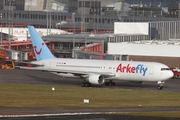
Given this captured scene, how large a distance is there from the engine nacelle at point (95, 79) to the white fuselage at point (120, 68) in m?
1.23

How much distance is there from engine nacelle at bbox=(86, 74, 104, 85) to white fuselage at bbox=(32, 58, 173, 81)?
4.05 ft

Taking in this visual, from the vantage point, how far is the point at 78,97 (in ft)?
246

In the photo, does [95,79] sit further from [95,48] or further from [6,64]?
[95,48]

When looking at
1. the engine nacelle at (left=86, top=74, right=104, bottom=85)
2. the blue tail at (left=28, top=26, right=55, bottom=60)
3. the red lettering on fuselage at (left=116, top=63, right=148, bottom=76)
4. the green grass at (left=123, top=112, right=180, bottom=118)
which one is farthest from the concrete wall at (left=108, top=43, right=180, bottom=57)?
the green grass at (left=123, top=112, right=180, bottom=118)

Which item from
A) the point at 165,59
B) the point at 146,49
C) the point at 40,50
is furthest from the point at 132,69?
the point at 146,49

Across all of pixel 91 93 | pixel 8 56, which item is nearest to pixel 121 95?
pixel 91 93

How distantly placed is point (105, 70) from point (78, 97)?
18.6 metres

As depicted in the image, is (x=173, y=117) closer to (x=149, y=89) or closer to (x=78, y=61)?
(x=149, y=89)

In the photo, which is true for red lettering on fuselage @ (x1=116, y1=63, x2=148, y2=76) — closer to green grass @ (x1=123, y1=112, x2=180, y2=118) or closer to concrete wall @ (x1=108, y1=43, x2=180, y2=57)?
green grass @ (x1=123, y1=112, x2=180, y2=118)

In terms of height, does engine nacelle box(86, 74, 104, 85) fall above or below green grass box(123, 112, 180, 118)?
below

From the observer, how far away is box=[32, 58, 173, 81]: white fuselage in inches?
3538

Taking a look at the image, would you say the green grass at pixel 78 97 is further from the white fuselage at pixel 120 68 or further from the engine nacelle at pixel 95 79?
the white fuselage at pixel 120 68

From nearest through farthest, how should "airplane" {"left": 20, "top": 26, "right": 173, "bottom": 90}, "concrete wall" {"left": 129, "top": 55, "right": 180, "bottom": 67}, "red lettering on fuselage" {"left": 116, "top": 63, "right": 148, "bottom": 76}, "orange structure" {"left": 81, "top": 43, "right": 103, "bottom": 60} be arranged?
1. "airplane" {"left": 20, "top": 26, "right": 173, "bottom": 90}
2. "red lettering on fuselage" {"left": 116, "top": 63, "right": 148, "bottom": 76}
3. "concrete wall" {"left": 129, "top": 55, "right": 180, "bottom": 67}
4. "orange structure" {"left": 81, "top": 43, "right": 103, "bottom": 60}

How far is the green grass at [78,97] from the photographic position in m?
67.0
